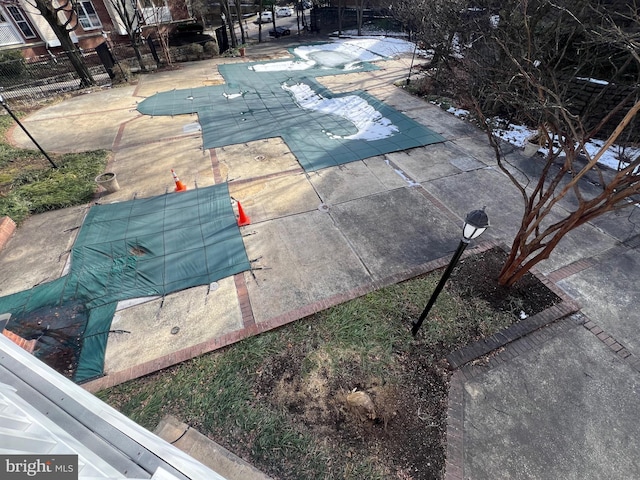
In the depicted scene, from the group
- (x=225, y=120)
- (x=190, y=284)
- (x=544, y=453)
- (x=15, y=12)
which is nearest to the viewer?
(x=544, y=453)

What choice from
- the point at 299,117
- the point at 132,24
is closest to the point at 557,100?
the point at 299,117

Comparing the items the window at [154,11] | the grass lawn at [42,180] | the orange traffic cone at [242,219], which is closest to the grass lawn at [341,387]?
the orange traffic cone at [242,219]

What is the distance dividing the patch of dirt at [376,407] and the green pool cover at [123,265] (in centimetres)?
270

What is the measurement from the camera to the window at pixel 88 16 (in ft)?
67.9

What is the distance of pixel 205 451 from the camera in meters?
3.93

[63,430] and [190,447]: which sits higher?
[63,430]

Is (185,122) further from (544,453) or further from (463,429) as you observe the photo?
(544,453)

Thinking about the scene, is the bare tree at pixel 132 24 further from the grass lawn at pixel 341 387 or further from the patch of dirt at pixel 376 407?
the patch of dirt at pixel 376 407

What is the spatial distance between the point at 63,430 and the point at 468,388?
4.93m

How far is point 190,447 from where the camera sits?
3.97 m

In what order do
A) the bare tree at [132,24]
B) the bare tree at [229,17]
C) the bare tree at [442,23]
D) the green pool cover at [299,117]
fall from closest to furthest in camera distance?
the bare tree at [442,23]
the green pool cover at [299,117]
the bare tree at [132,24]
the bare tree at [229,17]

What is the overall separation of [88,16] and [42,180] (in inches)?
801

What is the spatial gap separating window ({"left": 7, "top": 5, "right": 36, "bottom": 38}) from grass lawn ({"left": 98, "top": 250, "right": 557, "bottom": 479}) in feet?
91.5

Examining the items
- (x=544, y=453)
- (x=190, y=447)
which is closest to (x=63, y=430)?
(x=190, y=447)
